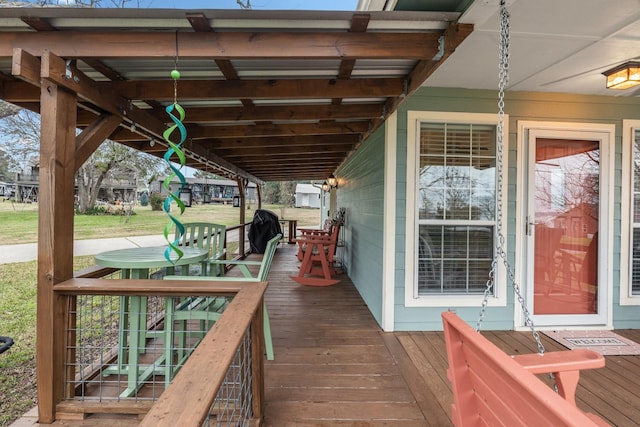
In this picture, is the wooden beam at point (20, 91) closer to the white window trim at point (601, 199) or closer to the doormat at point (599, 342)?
the white window trim at point (601, 199)

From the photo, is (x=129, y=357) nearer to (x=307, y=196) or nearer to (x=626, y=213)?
(x=626, y=213)

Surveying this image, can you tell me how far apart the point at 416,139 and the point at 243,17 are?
199 centimetres

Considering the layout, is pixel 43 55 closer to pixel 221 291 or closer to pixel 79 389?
pixel 221 291

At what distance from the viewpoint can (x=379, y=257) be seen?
3.40 metres

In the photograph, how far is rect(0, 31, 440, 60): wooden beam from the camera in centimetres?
175

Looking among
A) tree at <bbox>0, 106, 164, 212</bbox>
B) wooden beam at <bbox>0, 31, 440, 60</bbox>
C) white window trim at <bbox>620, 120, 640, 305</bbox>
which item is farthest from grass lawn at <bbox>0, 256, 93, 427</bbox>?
white window trim at <bbox>620, 120, 640, 305</bbox>

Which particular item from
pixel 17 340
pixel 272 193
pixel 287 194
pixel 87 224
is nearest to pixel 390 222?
pixel 17 340

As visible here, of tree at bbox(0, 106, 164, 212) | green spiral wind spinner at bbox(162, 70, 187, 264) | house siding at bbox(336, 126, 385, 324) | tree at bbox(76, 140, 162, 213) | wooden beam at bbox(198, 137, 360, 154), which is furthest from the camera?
tree at bbox(76, 140, 162, 213)

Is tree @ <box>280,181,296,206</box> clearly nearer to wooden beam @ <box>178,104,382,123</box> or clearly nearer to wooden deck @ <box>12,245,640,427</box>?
wooden beam @ <box>178,104,382,123</box>

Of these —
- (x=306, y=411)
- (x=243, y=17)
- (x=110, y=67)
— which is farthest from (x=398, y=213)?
(x=110, y=67)

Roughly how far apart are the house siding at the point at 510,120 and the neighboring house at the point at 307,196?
25.7m

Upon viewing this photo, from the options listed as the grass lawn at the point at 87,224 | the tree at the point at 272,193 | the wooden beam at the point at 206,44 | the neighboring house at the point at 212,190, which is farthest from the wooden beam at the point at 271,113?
the tree at the point at 272,193

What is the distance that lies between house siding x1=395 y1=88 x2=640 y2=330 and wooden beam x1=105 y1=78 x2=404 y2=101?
928mm

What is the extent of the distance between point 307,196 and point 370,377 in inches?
1095
